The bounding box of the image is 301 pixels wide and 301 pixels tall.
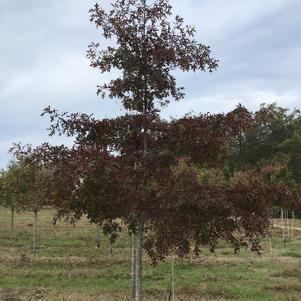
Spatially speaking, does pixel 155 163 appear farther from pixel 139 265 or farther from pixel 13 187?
pixel 13 187

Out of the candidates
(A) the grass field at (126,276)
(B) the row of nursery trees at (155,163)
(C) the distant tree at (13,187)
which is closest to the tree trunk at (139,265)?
(B) the row of nursery trees at (155,163)

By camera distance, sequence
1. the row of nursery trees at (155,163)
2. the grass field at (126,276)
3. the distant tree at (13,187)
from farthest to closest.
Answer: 1. the distant tree at (13,187)
2. the grass field at (126,276)
3. the row of nursery trees at (155,163)

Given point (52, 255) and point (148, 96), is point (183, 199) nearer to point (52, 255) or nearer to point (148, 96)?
point (148, 96)

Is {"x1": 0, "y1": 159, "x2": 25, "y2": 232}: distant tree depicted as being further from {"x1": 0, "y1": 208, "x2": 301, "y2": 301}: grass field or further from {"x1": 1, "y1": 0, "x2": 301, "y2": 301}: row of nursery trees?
{"x1": 1, "y1": 0, "x2": 301, "y2": 301}: row of nursery trees

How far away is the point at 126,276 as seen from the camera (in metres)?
15.2

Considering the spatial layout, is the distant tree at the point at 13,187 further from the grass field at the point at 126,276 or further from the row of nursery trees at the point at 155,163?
the row of nursery trees at the point at 155,163

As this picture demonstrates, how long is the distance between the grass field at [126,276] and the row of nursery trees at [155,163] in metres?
5.38

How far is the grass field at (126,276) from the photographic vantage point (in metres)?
12.2

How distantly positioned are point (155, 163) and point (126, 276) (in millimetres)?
9668

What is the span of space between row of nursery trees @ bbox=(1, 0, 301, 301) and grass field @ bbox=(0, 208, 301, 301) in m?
5.38

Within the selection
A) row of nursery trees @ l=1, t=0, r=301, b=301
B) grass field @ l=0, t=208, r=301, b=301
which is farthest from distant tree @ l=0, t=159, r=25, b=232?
row of nursery trees @ l=1, t=0, r=301, b=301

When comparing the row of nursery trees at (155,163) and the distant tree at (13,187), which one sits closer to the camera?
the row of nursery trees at (155,163)

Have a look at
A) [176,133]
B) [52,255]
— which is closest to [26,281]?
[52,255]

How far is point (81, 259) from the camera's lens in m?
19.0
